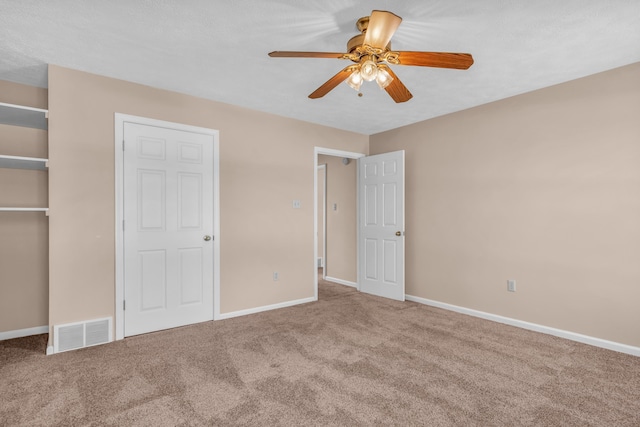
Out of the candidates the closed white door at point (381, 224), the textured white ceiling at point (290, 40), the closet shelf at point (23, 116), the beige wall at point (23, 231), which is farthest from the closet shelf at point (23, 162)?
the closed white door at point (381, 224)

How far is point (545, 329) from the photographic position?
3.29m

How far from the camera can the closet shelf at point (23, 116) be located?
8.73ft

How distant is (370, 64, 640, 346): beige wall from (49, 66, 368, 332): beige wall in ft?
5.17

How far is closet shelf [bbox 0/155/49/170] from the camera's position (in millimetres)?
2641

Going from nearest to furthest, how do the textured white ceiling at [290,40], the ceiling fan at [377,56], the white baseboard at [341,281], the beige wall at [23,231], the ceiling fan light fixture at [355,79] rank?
the ceiling fan at [377,56] → the textured white ceiling at [290,40] → the ceiling fan light fixture at [355,79] → the beige wall at [23,231] → the white baseboard at [341,281]

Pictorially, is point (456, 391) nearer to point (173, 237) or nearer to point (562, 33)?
point (562, 33)

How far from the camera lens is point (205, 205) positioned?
3.60 metres

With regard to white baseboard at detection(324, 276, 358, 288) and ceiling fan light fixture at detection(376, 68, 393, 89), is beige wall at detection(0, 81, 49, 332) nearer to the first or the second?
ceiling fan light fixture at detection(376, 68, 393, 89)

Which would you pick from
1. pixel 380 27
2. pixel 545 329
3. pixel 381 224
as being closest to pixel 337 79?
pixel 380 27

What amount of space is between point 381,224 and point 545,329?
2.25m

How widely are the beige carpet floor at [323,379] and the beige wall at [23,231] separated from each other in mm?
310

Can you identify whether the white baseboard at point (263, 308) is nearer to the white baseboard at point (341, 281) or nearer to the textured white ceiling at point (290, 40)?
the white baseboard at point (341, 281)

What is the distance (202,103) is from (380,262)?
314 centimetres

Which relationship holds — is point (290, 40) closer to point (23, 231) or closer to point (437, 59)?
point (437, 59)
